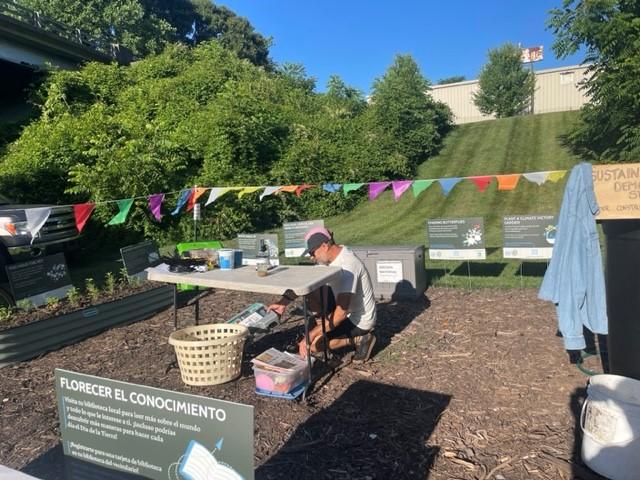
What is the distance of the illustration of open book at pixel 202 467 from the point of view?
6.63ft

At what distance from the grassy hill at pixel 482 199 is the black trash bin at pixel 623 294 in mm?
3954

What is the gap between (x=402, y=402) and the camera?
422cm

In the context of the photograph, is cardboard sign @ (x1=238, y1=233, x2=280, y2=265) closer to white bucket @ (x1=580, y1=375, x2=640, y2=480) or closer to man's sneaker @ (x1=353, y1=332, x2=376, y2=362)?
man's sneaker @ (x1=353, y1=332, x2=376, y2=362)

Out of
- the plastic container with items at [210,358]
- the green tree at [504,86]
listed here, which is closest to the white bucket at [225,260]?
the plastic container with items at [210,358]

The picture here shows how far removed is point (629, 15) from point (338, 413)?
55.0ft

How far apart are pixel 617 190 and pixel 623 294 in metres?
0.83

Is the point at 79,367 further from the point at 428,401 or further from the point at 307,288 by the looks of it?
the point at 428,401

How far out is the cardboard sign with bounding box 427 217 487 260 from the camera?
7.79 metres

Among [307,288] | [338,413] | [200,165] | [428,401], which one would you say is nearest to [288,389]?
[338,413]

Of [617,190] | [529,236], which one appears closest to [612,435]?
[617,190]

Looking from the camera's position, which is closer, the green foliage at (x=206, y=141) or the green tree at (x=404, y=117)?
the green foliage at (x=206, y=141)

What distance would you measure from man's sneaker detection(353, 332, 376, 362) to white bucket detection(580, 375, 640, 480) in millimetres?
2255

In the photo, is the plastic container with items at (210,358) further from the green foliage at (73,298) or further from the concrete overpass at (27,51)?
the concrete overpass at (27,51)

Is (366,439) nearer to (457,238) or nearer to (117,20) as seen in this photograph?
(457,238)
